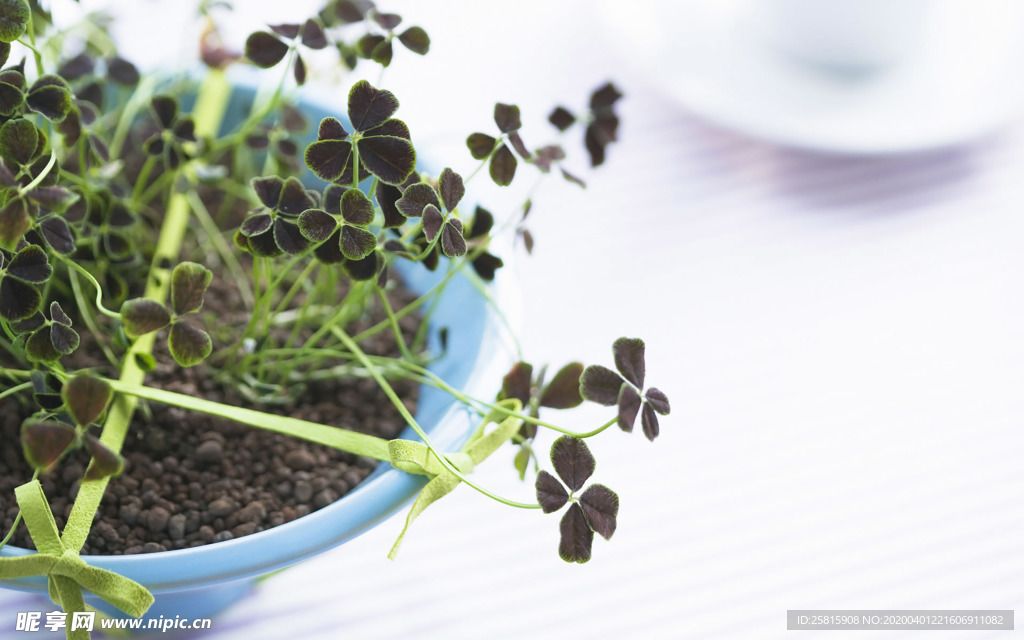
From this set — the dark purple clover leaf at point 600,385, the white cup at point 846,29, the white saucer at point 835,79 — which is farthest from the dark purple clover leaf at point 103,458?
the white cup at point 846,29

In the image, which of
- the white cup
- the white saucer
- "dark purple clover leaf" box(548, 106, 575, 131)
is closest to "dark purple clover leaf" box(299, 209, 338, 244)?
"dark purple clover leaf" box(548, 106, 575, 131)

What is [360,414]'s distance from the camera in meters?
0.68

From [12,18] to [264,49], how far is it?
0.57ft

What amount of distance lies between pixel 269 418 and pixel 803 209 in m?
0.79

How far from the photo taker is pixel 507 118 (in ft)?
1.91

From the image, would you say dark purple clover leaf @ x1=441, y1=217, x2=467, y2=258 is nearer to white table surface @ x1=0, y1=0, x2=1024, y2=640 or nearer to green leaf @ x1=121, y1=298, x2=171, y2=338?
green leaf @ x1=121, y1=298, x2=171, y2=338

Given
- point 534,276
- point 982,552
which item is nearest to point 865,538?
point 982,552

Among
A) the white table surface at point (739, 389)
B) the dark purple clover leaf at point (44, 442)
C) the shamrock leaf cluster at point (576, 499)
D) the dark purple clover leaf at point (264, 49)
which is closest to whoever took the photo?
the dark purple clover leaf at point (44, 442)

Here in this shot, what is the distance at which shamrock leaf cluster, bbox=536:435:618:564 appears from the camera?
513 millimetres

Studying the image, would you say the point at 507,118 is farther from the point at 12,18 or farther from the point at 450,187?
the point at 12,18

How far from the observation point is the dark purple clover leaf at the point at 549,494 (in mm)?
510

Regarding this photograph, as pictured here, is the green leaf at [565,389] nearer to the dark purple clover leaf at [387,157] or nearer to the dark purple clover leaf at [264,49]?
the dark purple clover leaf at [387,157]

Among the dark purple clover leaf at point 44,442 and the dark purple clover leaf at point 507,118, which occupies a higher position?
the dark purple clover leaf at point 507,118

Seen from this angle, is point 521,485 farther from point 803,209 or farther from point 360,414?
point 803,209
